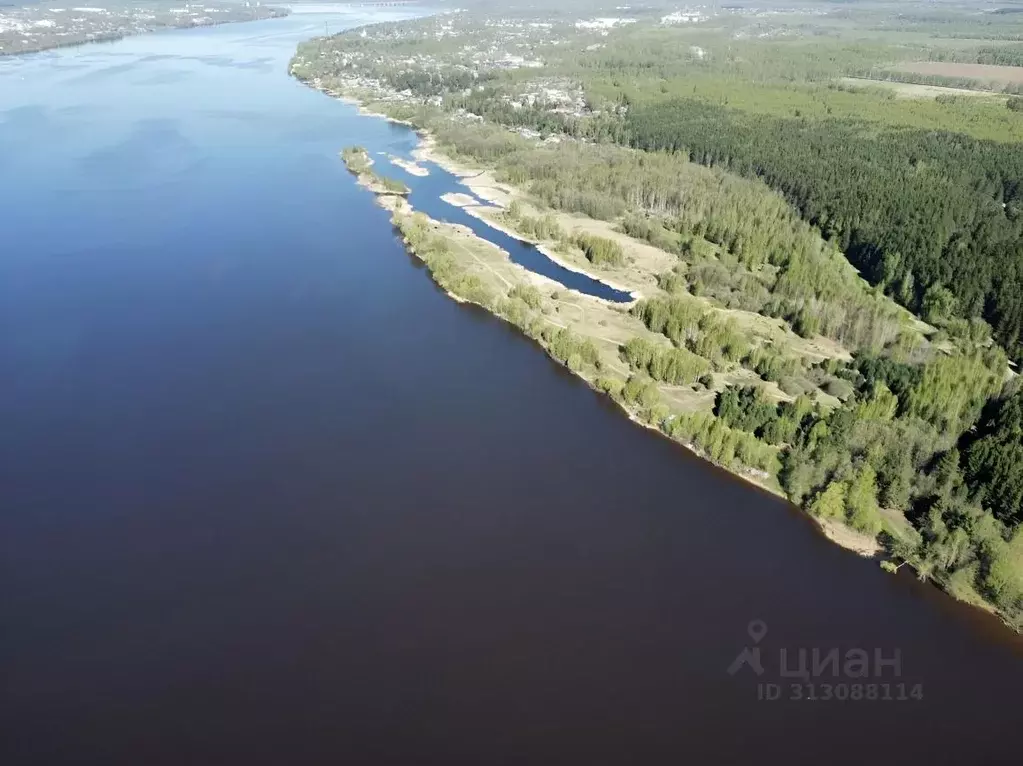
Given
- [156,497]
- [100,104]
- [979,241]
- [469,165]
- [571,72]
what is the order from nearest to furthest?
1. [156,497]
2. [979,241]
3. [469,165]
4. [100,104]
5. [571,72]

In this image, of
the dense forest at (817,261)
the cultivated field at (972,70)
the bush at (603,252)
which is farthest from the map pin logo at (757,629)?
the cultivated field at (972,70)

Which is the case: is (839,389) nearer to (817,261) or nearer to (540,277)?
(817,261)

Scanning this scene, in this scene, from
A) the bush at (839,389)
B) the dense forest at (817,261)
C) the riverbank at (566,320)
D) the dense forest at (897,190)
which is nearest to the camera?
the dense forest at (817,261)

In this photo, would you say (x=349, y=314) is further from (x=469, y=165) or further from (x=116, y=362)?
(x=469, y=165)

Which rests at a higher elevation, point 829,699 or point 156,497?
point 156,497

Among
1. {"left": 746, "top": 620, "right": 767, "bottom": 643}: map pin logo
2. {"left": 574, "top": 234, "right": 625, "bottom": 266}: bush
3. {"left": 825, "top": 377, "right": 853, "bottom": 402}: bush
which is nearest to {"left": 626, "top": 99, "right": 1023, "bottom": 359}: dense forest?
{"left": 825, "top": 377, "right": 853, "bottom": 402}: bush

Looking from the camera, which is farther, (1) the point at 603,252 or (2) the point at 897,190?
(2) the point at 897,190

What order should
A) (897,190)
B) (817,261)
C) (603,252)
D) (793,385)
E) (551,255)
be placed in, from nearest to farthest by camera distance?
(793,385)
(817,261)
(603,252)
(551,255)
(897,190)

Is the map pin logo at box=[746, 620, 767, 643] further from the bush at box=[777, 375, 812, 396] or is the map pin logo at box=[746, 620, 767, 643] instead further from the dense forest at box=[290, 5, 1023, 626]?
the bush at box=[777, 375, 812, 396]

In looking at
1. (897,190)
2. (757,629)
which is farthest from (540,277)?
(897,190)

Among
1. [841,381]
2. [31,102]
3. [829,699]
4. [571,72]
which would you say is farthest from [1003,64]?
[31,102]

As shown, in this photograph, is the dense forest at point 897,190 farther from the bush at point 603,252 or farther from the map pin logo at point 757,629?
the map pin logo at point 757,629
